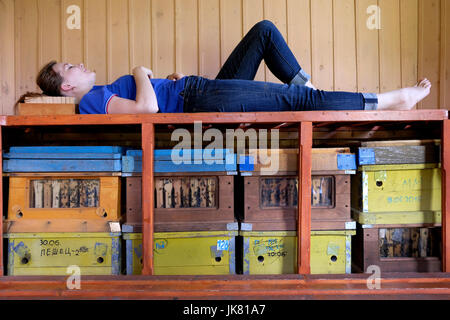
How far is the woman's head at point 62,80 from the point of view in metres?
1.60

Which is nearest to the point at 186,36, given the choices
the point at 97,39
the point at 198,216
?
the point at 97,39

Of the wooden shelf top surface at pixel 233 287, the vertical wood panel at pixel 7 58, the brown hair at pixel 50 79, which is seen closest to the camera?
the wooden shelf top surface at pixel 233 287

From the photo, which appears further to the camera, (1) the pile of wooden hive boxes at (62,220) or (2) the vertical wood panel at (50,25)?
(2) the vertical wood panel at (50,25)

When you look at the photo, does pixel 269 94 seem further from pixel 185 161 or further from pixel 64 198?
pixel 64 198

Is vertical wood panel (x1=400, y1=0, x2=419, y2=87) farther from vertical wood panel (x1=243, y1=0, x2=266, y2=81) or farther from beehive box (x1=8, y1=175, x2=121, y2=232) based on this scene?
beehive box (x1=8, y1=175, x2=121, y2=232)

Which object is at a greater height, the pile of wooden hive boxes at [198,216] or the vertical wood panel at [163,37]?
the vertical wood panel at [163,37]

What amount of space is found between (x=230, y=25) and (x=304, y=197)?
4.39ft

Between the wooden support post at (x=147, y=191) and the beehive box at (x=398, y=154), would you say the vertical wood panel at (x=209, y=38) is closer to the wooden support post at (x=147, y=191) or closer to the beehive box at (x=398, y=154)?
the wooden support post at (x=147, y=191)

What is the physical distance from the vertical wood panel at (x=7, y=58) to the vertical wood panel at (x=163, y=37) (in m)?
0.96

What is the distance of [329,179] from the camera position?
1522 mm

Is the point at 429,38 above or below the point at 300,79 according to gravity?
above

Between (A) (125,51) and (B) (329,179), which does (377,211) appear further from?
(A) (125,51)

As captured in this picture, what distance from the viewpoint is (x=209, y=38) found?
2113 millimetres

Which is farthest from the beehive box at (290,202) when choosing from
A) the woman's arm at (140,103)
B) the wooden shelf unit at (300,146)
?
the woman's arm at (140,103)
